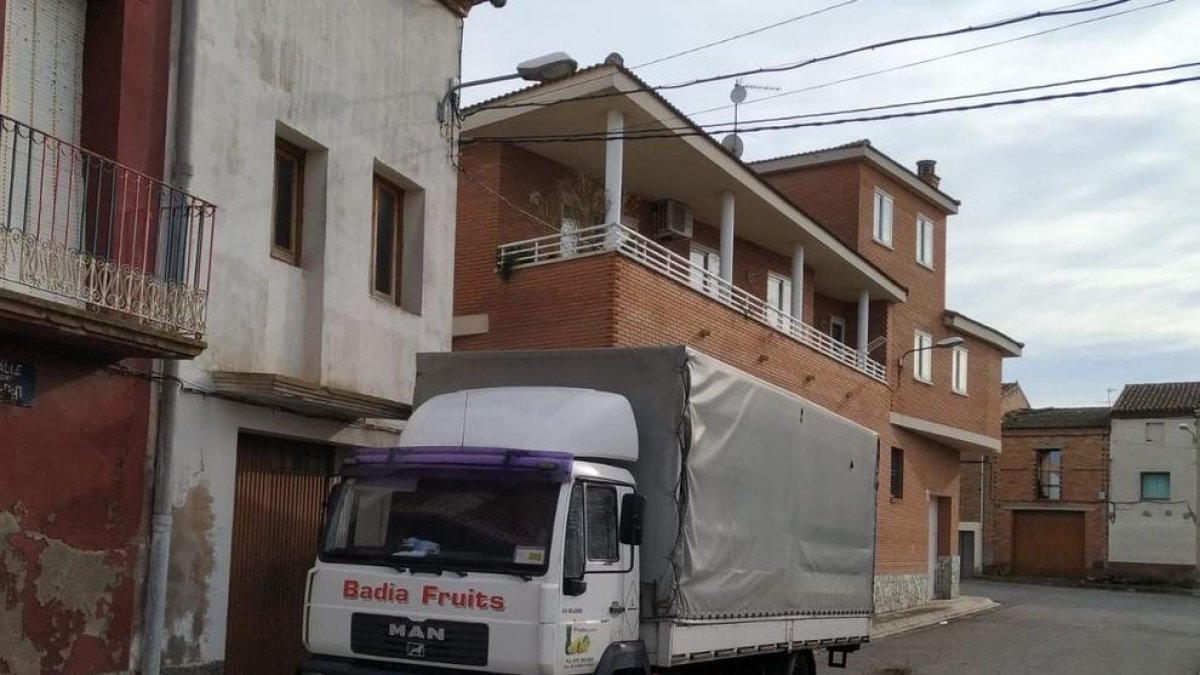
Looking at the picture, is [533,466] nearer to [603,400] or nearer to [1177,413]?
[603,400]

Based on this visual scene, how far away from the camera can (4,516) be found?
8.54 metres

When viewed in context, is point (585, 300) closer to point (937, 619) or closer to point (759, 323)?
point (759, 323)

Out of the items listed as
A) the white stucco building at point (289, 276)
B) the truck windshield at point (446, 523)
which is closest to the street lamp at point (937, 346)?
the white stucco building at point (289, 276)

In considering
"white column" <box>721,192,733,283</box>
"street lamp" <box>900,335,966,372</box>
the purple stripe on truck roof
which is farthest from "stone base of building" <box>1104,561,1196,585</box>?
the purple stripe on truck roof

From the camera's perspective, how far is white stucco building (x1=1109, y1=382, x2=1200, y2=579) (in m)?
47.0

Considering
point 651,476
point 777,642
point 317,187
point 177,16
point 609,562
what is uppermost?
point 177,16

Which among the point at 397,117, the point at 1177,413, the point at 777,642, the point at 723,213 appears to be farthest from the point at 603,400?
the point at 1177,413

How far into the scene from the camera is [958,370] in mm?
33594

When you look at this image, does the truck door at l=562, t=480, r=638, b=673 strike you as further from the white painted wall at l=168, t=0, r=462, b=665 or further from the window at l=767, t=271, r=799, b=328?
the window at l=767, t=271, r=799, b=328

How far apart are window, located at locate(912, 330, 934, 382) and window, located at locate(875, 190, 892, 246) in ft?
9.28

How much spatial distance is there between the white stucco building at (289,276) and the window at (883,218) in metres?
17.3

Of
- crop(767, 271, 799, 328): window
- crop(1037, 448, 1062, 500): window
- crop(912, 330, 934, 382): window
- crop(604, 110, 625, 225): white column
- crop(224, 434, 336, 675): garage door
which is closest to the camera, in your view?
crop(224, 434, 336, 675): garage door

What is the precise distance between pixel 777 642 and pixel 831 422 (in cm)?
253

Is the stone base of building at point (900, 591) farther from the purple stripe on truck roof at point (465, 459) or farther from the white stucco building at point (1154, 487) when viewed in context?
the purple stripe on truck roof at point (465, 459)
